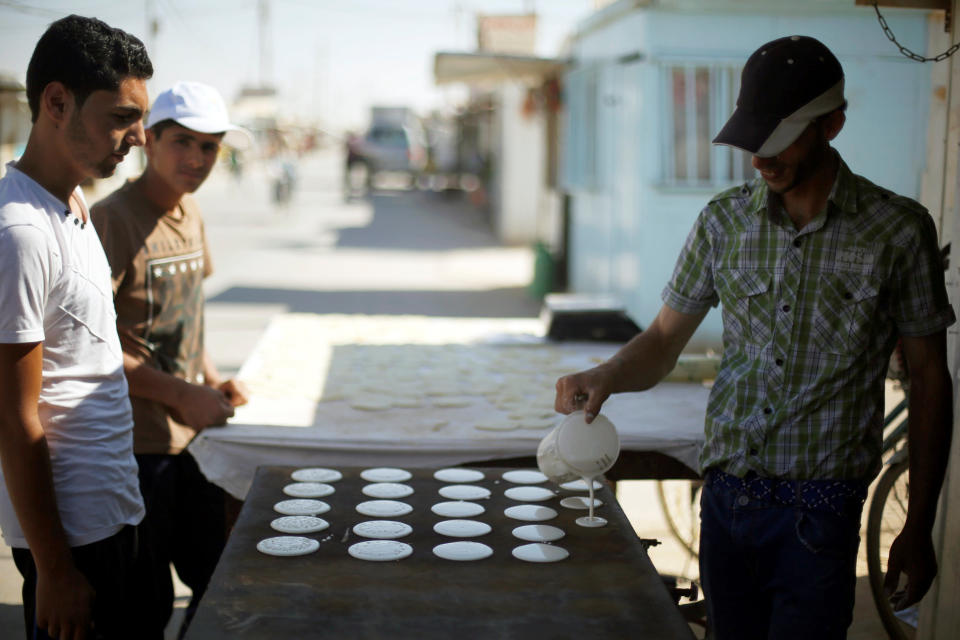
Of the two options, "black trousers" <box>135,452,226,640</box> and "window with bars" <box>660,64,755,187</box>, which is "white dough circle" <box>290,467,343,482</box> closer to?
"black trousers" <box>135,452,226,640</box>

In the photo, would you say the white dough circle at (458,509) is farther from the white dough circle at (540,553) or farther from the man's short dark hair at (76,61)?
the man's short dark hair at (76,61)

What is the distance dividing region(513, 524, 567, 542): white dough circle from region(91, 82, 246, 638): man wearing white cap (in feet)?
3.77

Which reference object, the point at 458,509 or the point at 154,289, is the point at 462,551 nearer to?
the point at 458,509

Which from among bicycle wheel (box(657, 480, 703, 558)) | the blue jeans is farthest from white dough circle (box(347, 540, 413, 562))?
bicycle wheel (box(657, 480, 703, 558))

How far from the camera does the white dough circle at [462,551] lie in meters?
2.12

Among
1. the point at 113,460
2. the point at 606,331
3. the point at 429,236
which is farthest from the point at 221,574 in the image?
the point at 429,236

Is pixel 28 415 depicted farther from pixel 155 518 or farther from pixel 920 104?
pixel 920 104

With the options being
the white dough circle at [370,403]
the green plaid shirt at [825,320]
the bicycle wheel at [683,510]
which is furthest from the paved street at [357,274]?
the green plaid shirt at [825,320]

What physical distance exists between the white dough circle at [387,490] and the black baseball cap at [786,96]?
1.28m

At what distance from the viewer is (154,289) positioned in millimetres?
2871

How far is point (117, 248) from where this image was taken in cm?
277

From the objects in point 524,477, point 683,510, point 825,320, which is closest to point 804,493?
point 825,320

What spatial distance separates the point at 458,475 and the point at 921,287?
1386mm

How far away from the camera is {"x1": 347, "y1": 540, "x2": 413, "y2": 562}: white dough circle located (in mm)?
2102
